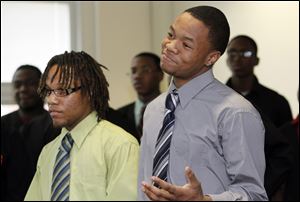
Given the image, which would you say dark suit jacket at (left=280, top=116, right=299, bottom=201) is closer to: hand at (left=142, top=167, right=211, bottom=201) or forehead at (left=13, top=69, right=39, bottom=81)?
forehead at (left=13, top=69, right=39, bottom=81)

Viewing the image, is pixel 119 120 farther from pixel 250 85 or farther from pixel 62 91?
pixel 62 91

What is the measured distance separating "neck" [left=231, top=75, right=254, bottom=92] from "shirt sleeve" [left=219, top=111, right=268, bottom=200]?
1918 millimetres

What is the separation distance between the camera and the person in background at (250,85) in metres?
3.22

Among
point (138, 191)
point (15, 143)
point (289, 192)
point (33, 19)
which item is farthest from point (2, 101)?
point (138, 191)

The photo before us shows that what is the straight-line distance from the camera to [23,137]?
230 centimetres

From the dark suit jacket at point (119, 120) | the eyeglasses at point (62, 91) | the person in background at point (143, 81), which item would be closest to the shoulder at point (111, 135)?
the eyeglasses at point (62, 91)

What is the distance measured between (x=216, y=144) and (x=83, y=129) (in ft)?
0.96

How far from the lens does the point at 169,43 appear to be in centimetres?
132

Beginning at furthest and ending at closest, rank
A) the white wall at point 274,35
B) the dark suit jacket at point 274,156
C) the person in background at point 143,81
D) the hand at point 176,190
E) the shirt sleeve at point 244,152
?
the white wall at point 274,35 → the person in background at point 143,81 → the dark suit jacket at point 274,156 → the shirt sleeve at point 244,152 → the hand at point 176,190

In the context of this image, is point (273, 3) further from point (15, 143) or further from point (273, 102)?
point (15, 143)

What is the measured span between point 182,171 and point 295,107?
261 cm

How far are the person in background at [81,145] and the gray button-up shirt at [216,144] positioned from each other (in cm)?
8

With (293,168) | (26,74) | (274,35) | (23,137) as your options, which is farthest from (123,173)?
(274,35)

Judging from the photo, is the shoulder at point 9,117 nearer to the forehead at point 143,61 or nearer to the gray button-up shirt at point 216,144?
the forehead at point 143,61
